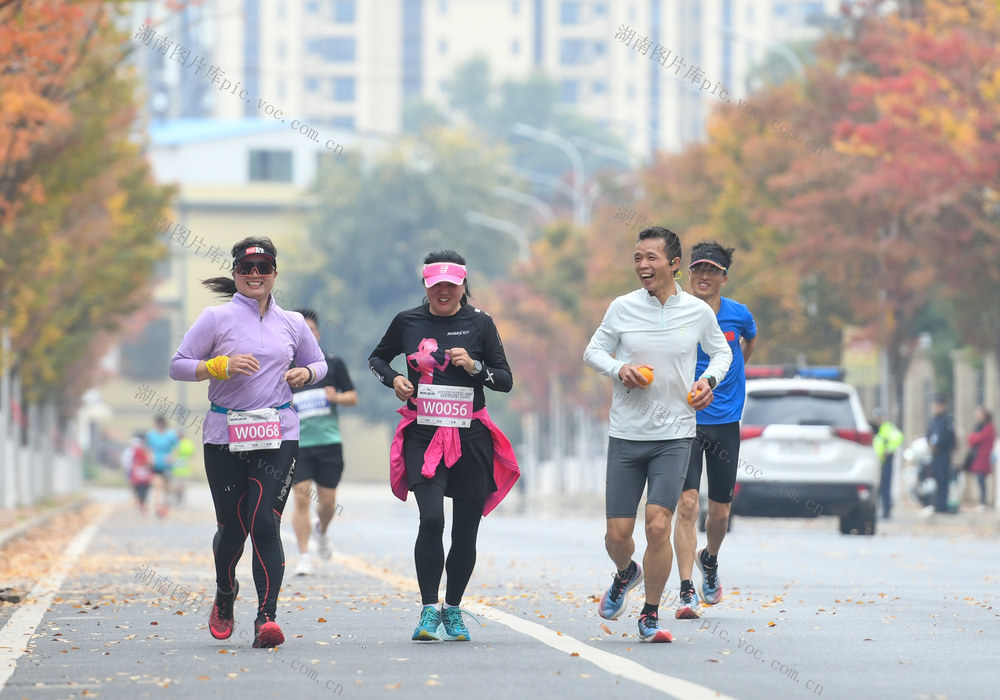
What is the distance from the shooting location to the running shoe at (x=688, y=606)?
1065 centimetres

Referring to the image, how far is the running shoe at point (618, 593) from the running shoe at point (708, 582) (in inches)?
60.5

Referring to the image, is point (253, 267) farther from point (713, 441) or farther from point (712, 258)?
point (713, 441)

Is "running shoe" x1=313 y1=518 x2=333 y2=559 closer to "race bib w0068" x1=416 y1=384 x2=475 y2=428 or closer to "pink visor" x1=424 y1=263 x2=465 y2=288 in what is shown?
"race bib w0068" x1=416 y1=384 x2=475 y2=428

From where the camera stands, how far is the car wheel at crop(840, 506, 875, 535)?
900 inches

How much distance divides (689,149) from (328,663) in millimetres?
33005

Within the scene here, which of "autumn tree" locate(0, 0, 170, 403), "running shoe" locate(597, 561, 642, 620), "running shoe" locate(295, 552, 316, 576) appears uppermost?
"autumn tree" locate(0, 0, 170, 403)

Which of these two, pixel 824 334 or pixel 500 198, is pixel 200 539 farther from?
pixel 500 198

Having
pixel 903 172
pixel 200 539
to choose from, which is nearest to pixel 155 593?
pixel 200 539

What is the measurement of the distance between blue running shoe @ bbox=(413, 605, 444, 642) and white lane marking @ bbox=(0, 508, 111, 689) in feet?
5.96

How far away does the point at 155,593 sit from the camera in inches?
531

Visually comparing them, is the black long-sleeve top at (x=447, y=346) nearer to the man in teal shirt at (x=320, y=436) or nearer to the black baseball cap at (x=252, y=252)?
the black baseball cap at (x=252, y=252)

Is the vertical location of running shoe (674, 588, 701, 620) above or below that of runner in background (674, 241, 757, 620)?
below

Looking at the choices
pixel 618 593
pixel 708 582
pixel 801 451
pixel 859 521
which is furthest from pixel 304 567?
pixel 859 521

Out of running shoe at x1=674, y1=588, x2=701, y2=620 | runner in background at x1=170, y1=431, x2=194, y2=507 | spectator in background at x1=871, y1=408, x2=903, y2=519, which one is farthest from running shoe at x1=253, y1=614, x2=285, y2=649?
runner in background at x1=170, y1=431, x2=194, y2=507
